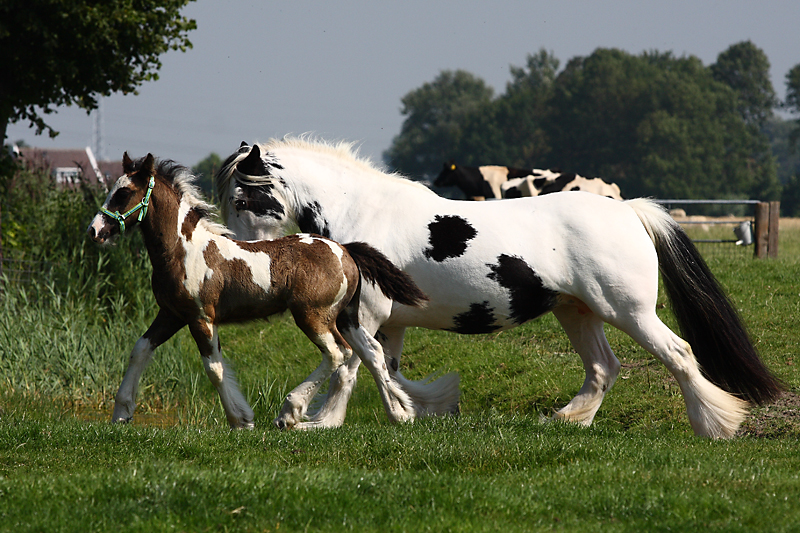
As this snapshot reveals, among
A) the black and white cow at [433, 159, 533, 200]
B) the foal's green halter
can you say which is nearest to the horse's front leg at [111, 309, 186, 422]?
the foal's green halter

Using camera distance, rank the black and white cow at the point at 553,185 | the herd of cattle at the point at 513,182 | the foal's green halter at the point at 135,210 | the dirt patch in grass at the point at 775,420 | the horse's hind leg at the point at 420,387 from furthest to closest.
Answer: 1. the herd of cattle at the point at 513,182
2. the black and white cow at the point at 553,185
3. the horse's hind leg at the point at 420,387
4. the dirt patch in grass at the point at 775,420
5. the foal's green halter at the point at 135,210

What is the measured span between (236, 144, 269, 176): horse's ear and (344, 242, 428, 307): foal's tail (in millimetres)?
1083

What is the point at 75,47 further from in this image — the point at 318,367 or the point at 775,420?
the point at 775,420

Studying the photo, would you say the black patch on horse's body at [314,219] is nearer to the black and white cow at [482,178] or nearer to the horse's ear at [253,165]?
the horse's ear at [253,165]

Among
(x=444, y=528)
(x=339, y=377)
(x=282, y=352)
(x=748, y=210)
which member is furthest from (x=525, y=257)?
(x=748, y=210)

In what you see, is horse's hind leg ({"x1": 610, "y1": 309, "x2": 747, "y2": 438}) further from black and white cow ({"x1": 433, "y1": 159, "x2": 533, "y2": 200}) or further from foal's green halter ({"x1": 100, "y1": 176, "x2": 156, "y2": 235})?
black and white cow ({"x1": 433, "y1": 159, "x2": 533, "y2": 200})

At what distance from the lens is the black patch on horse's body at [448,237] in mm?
6375

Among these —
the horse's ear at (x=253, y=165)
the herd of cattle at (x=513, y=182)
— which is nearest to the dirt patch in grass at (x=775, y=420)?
the horse's ear at (x=253, y=165)

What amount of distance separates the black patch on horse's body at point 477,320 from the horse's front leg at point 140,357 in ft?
7.04

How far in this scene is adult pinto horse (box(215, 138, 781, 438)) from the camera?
632cm

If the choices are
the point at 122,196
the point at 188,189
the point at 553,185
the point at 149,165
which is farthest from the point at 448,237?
the point at 553,185

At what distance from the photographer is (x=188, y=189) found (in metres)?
6.13

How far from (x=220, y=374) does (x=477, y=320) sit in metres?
2.04

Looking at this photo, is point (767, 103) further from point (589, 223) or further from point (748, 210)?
point (589, 223)
